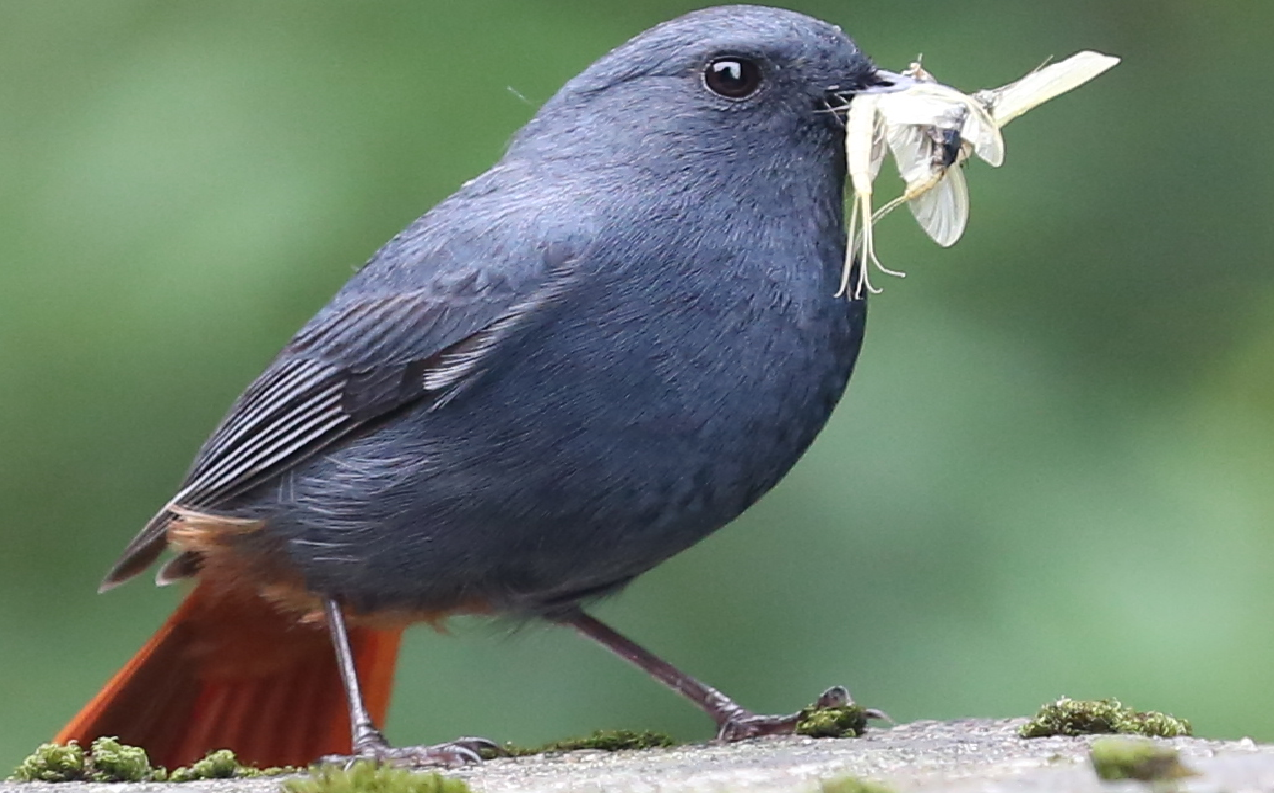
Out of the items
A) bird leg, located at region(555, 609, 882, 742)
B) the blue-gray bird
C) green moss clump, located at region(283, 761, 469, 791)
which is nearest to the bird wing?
the blue-gray bird

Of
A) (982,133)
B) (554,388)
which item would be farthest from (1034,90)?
(554,388)

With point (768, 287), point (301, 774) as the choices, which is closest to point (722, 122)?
point (768, 287)

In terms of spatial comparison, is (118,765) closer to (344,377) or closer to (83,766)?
(83,766)

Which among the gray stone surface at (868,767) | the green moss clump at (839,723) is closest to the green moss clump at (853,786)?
the gray stone surface at (868,767)

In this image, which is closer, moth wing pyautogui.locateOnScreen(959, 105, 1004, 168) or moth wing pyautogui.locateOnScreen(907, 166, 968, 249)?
moth wing pyautogui.locateOnScreen(959, 105, 1004, 168)

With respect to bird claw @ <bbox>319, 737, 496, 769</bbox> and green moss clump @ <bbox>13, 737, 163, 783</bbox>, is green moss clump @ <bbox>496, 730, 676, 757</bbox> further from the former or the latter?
green moss clump @ <bbox>13, 737, 163, 783</bbox>

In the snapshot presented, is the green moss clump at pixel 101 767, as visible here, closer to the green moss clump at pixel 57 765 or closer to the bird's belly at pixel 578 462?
the green moss clump at pixel 57 765

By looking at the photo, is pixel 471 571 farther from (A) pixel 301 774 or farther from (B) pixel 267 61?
(B) pixel 267 61
